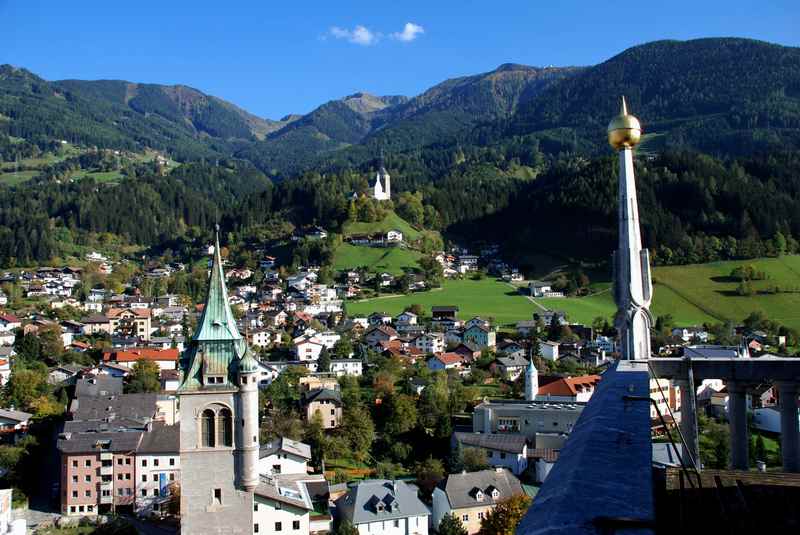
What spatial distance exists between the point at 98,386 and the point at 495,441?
2219 cm

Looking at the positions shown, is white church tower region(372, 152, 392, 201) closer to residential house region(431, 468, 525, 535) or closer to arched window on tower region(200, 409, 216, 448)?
residential house region(431, 468, 525, 535)

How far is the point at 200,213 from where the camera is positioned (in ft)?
471

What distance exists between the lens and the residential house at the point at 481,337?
59000mm

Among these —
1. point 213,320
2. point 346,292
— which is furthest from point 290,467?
point 346,292

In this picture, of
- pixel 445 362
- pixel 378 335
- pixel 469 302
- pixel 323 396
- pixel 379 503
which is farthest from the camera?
pixel 469 302

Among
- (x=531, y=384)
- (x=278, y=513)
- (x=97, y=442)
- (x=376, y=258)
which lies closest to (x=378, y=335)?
(x=531, y=384)

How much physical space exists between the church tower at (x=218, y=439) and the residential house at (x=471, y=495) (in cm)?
1221

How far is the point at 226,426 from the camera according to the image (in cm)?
1645

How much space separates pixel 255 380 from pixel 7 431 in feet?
83.1

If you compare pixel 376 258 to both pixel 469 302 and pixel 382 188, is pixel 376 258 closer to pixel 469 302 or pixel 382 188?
pixel 469 302

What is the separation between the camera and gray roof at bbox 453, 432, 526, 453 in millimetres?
33312

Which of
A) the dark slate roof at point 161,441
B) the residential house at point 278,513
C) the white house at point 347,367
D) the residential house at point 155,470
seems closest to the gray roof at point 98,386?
the dark slate roof at point 161,441

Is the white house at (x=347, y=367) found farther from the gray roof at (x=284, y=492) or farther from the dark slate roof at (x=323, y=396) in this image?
the gray roof at (x=284, y=492)

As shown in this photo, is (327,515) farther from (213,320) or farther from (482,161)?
(482,161)
